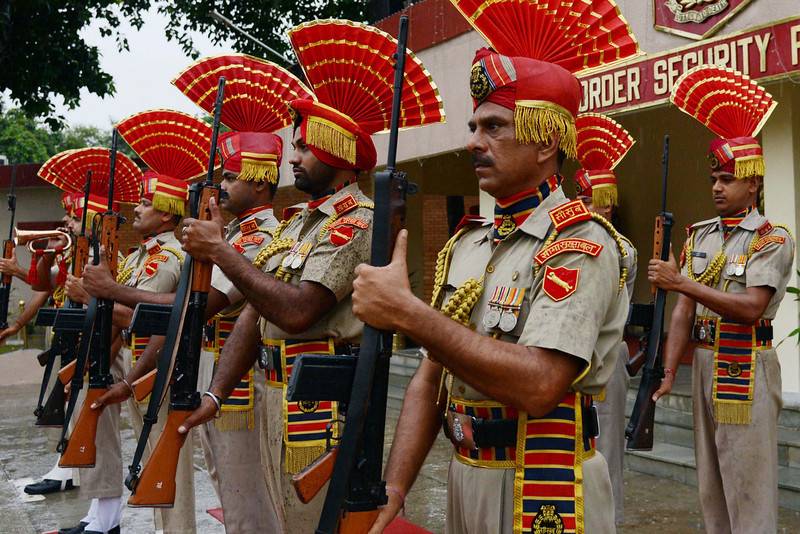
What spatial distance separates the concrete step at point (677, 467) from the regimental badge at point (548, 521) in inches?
161

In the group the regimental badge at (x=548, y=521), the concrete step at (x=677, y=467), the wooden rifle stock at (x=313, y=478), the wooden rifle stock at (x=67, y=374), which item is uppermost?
the wooden rifle stock at (x=313, y=478)

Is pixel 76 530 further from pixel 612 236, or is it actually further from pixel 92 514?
pixel 612 236

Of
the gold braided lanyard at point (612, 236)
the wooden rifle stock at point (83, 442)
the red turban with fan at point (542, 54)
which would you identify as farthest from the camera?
the wooden rifle stock at point (83, 442)

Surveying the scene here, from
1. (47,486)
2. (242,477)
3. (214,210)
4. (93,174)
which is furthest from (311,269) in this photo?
(47,486)

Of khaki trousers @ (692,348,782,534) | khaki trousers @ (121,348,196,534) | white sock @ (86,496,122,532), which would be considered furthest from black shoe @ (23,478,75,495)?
khaki trousers @ (692,348,782,534)

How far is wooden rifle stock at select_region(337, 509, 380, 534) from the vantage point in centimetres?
201

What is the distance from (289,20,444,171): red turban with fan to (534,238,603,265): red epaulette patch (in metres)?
1.50

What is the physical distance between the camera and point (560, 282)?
2.10 metres

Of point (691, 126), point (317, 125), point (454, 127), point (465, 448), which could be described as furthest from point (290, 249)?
point (691, 126)

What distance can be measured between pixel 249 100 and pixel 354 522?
324cm

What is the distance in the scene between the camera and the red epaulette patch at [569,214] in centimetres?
220

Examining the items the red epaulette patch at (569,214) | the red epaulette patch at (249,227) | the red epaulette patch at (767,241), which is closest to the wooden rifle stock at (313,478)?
the red epaulette patch at (569,214)

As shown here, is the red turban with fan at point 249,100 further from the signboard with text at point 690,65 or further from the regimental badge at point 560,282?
the signboard with text at point 690,65

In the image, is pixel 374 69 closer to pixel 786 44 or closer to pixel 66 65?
pixel 786 44
